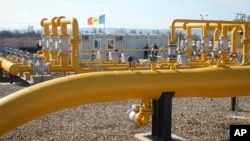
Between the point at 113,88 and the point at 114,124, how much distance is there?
2.43 m

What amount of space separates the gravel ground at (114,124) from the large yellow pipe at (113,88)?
1.33 meters

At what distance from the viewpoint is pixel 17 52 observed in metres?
12.1

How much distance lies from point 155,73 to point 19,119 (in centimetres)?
194

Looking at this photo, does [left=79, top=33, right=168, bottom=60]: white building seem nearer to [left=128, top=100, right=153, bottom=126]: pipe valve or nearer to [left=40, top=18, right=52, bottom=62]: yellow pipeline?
[left=40, top=18, right=52, bottom=62]: yellow pipeline

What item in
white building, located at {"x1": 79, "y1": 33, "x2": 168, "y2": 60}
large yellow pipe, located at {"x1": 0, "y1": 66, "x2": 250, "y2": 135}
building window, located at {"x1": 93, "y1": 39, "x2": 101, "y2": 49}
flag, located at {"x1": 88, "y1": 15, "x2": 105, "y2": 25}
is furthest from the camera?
building window, located at {"x1": 93, "y1": 39, "x2": 101, "y2": 49}

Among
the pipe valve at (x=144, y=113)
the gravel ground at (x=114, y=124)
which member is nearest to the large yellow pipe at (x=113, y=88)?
the pipe valve at (x=144, y=113)

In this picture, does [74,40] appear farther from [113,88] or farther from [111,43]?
[111,43]

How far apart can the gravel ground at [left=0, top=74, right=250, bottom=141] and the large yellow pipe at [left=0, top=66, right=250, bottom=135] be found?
133 centimetres

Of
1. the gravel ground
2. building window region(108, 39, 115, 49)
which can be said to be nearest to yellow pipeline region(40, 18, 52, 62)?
the gravel ground

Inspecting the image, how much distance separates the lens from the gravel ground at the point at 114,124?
5.94m

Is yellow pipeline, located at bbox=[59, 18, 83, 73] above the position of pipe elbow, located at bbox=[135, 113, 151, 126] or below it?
above

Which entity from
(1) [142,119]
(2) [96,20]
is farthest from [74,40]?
(2) [96,20]

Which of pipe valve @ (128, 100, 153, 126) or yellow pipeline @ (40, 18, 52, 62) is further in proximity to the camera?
yellow pipeline @ (40, 18, 52, 62)

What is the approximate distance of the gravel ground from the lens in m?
5.94
